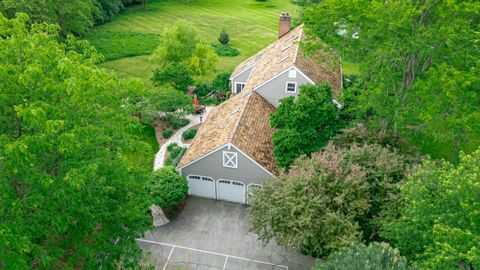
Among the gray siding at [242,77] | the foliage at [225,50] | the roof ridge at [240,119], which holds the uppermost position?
the roof ridge at [240,119]

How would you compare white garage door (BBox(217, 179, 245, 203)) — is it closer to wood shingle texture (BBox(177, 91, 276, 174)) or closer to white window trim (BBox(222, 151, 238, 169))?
white window trim (BBox(222, 151, 238, 169))

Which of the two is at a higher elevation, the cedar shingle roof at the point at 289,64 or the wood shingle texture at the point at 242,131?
the cedar shingle roof at the point at 289,64

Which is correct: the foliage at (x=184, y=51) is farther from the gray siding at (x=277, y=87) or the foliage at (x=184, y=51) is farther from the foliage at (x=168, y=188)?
the foliage at (x=168, y=188)

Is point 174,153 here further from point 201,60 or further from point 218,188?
point 201,60

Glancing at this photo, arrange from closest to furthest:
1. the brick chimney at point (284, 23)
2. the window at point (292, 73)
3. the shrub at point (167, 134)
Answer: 1. the window at point (292, 73)
2. the shrub at point (167, 134)
3. the brick chimney at point (284, 23)

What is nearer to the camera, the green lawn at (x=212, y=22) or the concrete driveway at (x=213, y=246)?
the concrete driveway at (x=213, y=246)

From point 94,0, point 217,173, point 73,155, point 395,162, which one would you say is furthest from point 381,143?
point 94,0

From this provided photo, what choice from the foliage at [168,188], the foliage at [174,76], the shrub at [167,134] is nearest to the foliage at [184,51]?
the foliage at [174,76]
